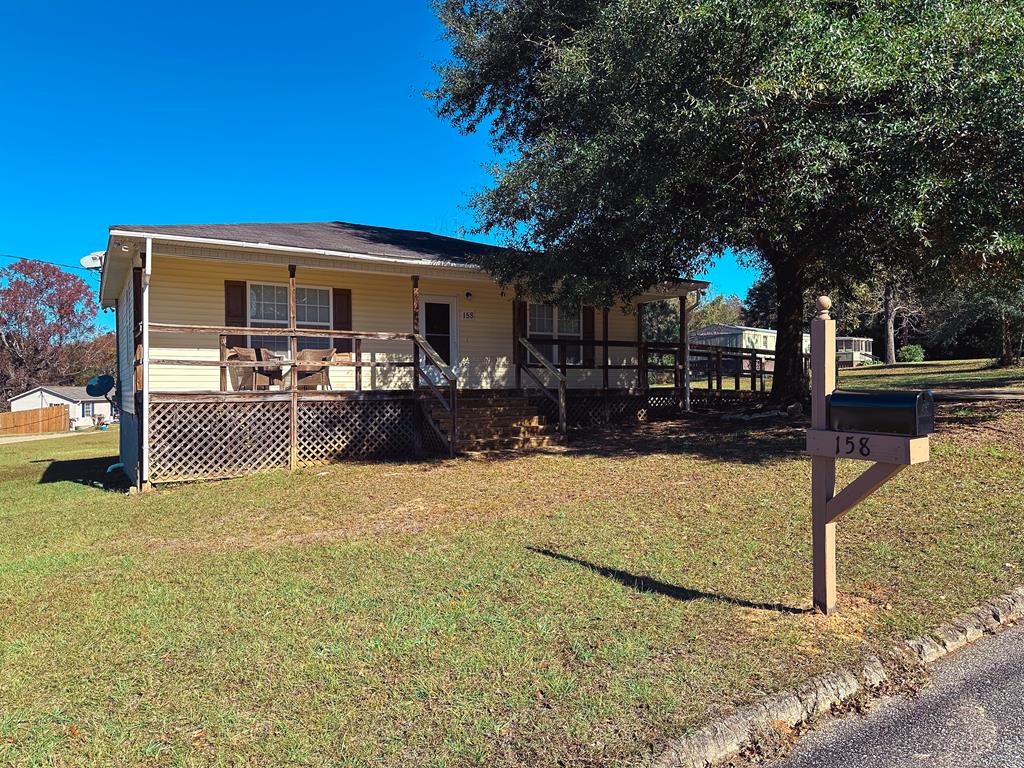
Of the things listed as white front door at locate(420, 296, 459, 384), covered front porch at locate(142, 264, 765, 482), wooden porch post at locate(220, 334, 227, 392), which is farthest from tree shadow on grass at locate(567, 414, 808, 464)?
wooden porch post at locate(220, 334, 227, 392)

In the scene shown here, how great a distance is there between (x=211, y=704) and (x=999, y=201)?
27.5 ft

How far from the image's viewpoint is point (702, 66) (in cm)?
730

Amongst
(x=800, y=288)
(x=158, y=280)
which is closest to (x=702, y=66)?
(x=800, y=288)

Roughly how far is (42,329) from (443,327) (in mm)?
47968

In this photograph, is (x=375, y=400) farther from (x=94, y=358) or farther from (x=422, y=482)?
(x=94, y=358)

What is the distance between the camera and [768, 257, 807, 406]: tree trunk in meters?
11.9

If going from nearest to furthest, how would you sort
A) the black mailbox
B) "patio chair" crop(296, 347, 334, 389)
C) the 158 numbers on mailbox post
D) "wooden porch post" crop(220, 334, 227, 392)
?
the black mailbox → the 158 numbers on mailbox post → "patio chair" crop(296, 347, 334, 389) → "wooden porch post" crop(220, 334, 227, 392)

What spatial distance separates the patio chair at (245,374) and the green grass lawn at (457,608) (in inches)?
109

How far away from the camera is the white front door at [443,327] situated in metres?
13.2

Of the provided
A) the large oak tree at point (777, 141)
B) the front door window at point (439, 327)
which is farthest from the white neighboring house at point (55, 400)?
the large oak tree at point (777, 141)

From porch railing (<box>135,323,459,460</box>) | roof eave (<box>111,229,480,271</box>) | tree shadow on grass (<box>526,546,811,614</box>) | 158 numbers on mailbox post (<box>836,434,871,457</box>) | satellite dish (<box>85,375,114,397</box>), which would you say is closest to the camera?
158 numbers on mailbox post (<box>836,434,871,457</box>)

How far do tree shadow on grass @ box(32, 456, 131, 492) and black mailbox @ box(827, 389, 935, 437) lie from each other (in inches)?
378

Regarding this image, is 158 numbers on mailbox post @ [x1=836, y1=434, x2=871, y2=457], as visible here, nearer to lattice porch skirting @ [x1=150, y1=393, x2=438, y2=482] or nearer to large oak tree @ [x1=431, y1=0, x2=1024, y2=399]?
large oak tree @ [x1=431, y1=0, x2=1024, y2=399]

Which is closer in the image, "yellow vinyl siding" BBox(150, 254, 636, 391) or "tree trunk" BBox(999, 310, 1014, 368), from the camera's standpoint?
"yellow vinyl siding" BBox(150, 254, 636, 391)
